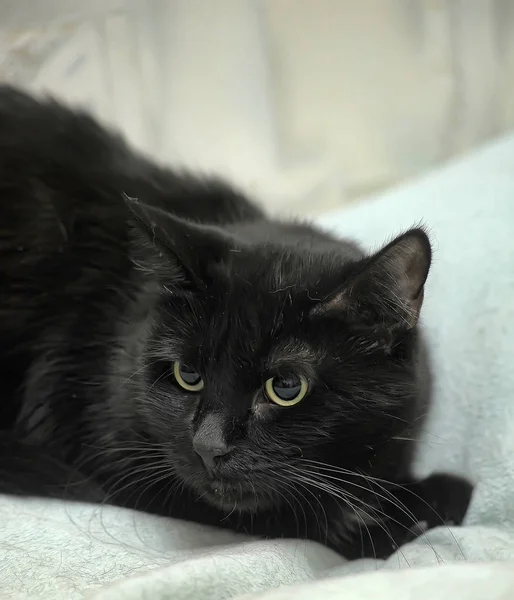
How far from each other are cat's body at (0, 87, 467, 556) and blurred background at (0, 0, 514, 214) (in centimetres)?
61

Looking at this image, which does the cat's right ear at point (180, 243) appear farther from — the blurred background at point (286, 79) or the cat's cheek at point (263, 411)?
the blurred background at point (286, 79)

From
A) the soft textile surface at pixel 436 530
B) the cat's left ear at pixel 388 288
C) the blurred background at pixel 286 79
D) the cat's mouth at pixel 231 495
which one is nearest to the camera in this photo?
the soft textile surface at pixel 436 530

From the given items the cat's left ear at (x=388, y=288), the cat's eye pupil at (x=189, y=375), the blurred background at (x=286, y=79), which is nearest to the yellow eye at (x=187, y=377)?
the cat's eye pupil at (x=189, y=375)

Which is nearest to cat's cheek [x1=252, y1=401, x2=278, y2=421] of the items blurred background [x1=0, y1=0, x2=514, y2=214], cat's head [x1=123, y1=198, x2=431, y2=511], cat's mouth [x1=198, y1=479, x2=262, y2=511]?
cat's head [x1=123, y1=198, x2=431, y2=511]

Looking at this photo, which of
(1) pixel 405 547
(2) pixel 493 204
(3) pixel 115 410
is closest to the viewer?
(1) pixel 405 547

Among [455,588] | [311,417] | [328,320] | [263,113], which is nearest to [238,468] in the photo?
[311,417]

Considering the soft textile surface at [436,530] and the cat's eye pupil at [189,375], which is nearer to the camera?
the soft textile surface at [436,530]

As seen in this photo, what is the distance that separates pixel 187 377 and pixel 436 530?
1.55 ft

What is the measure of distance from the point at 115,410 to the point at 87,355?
0.45ft

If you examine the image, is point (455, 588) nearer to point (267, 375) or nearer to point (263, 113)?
point (267, 375)

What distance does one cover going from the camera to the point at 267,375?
92cm

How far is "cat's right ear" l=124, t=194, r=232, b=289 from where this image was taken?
919 mm

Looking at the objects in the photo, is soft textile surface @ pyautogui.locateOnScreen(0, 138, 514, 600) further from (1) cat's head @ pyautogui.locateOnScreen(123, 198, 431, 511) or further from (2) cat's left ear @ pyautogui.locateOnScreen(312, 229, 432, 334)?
(2) cat's left ear @ pyautogui.locateOnScreen(312, 229, 432, 334)

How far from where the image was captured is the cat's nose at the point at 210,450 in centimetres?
88
